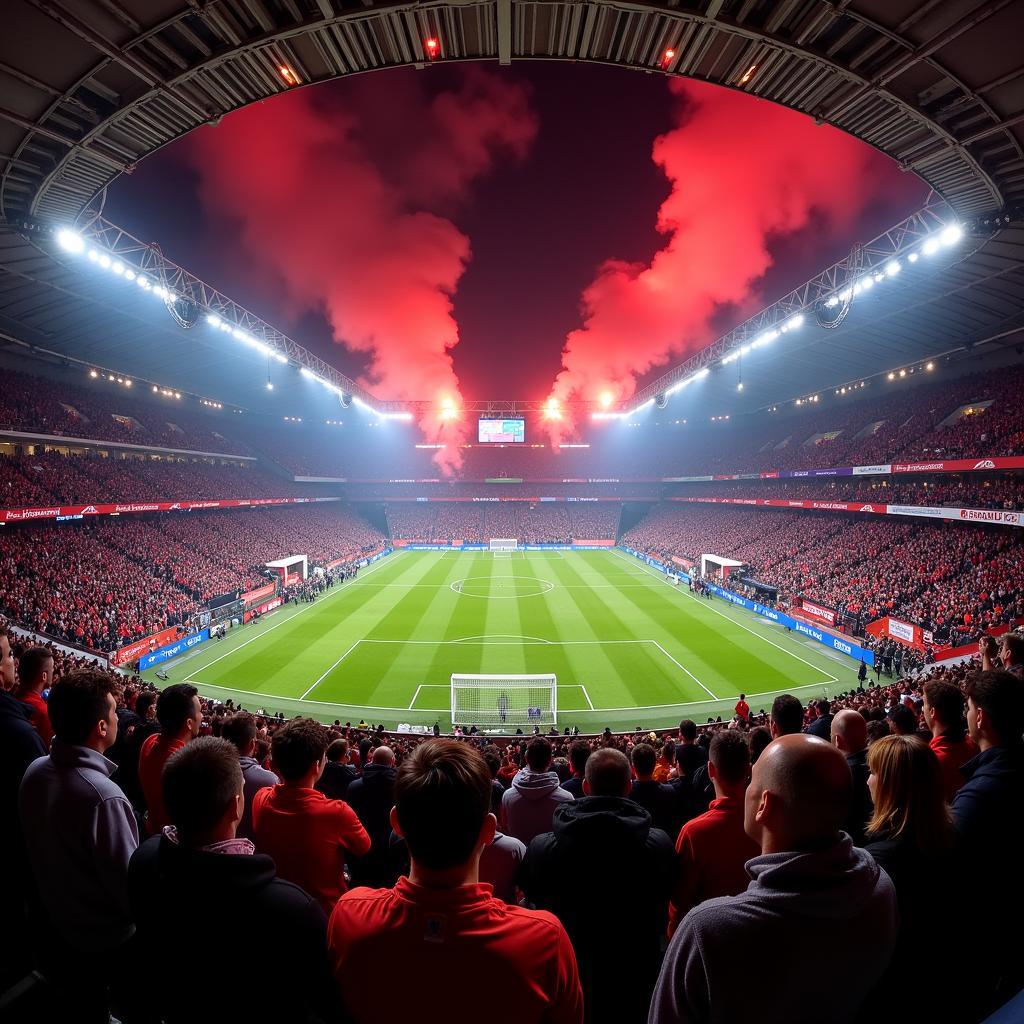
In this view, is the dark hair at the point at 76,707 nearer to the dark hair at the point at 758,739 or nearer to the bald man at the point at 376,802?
the bald man at the point at 376,802

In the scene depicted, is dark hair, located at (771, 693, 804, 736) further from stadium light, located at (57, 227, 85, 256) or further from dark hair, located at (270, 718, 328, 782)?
stadium light, located at (57, 227, 85, 256)

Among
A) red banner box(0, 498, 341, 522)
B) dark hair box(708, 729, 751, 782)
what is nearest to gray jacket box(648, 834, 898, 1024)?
dark hair box(708, 729, 751, 782)

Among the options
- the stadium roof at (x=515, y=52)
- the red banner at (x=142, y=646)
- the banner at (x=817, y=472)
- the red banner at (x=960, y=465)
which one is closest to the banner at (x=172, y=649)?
the red banner at (x=142, y=646)

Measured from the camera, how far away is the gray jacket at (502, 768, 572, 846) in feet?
15.1

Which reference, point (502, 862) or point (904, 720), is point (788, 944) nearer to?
point (502, 862)

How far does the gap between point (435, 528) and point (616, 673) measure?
4955cm

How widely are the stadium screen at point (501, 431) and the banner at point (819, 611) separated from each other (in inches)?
1814

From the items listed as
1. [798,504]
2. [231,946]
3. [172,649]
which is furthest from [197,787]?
[798,504]

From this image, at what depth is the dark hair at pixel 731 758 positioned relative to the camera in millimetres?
3830

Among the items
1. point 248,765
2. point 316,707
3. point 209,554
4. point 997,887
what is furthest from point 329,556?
point 997,887

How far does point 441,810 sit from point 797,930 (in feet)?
3.79

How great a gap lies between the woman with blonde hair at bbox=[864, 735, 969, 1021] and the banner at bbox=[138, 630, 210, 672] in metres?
27.3

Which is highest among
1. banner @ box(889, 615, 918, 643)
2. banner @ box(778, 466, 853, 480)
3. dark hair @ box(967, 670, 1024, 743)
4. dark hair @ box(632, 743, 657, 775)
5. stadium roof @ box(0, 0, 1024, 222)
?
stadium roof @ box(0, 0, 1024, 222)

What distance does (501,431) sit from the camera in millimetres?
70500
